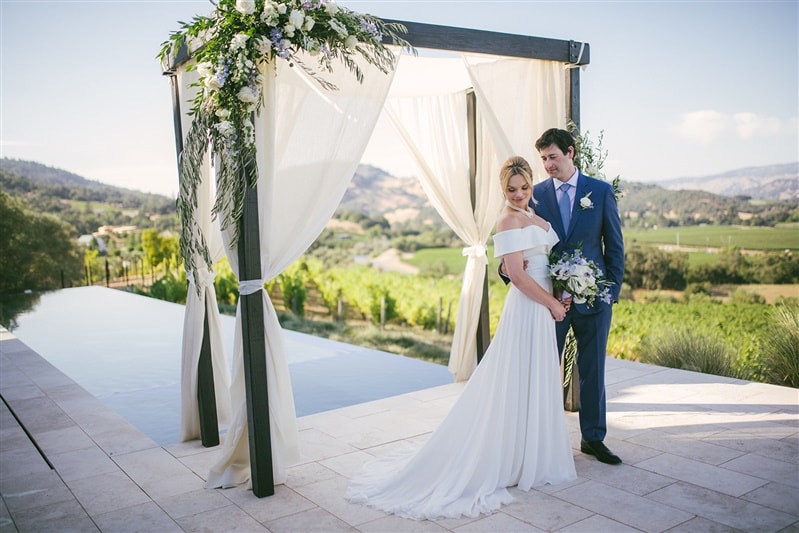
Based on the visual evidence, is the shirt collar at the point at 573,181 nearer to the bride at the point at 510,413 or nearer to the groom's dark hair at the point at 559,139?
the groom's dark hair at the point at 559,139

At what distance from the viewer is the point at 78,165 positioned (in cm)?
1535

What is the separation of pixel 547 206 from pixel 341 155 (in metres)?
1.14

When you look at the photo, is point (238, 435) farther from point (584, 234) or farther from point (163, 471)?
point (584, 234)

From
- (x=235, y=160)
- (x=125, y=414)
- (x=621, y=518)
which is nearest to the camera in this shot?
(x=621, y=518)

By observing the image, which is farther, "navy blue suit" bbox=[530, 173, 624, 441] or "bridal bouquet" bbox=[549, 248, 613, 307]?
"navy blue suit" bbox=[530, 173, 624, 441]

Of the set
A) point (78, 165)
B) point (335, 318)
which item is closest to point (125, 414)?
point (335, 318)

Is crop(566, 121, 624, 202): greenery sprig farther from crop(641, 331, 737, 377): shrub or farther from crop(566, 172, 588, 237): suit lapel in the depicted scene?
crop(641, 331, 737, 377): shrub

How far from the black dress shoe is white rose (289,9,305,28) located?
8.35 feet

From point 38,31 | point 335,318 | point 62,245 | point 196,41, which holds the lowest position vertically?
point 335,318

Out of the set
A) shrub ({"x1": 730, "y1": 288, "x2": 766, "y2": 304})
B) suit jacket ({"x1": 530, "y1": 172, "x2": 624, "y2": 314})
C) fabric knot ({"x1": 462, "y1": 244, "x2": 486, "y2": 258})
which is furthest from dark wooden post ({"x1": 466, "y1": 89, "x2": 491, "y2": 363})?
shrub ({"x1": 730, "y1": 288, "x2": 766, "y2": 304})

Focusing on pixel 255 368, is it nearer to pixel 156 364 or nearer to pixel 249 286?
pixel 249 286

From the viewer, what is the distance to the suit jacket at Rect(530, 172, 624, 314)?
3.46 meters

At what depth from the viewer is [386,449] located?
3.79 metres

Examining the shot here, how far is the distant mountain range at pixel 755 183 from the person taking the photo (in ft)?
26.8
